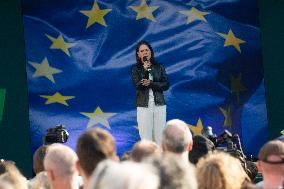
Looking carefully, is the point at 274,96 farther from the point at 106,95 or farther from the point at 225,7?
the point at 106,95

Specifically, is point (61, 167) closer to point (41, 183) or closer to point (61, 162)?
point (61, 162)

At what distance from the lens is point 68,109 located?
1062cm

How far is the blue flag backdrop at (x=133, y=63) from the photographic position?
10.6 metres

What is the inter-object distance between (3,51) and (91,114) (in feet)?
5.22

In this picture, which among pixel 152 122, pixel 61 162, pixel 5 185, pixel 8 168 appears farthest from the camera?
pixel 152 122

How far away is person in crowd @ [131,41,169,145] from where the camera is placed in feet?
33.4

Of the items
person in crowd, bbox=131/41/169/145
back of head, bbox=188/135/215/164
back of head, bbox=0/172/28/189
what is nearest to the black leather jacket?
person in crowd, bbox=131/41/169/145

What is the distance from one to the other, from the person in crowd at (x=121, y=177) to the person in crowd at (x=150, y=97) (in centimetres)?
727

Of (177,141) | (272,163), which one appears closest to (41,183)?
(177,141)

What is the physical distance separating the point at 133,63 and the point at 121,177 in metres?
8.11

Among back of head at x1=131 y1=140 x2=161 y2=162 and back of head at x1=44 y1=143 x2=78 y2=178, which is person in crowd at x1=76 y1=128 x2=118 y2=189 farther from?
back of head at x1=131 y1=140 x2=161 y2=162

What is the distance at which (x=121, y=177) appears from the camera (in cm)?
268

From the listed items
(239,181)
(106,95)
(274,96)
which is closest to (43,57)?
(106,95)

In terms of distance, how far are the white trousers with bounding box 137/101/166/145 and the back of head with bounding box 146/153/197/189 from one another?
6.74 meters
